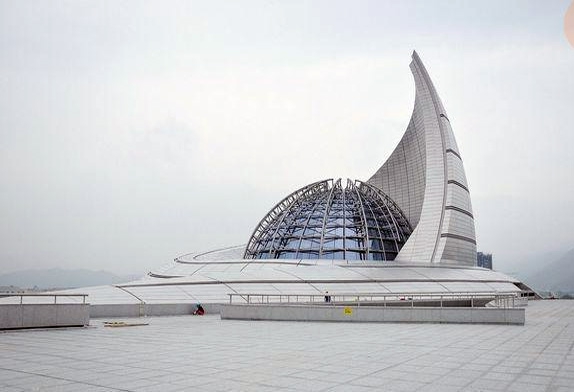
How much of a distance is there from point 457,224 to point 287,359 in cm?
4018

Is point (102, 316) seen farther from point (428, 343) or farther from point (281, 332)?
point (428, 343)

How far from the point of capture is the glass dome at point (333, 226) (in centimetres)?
4731

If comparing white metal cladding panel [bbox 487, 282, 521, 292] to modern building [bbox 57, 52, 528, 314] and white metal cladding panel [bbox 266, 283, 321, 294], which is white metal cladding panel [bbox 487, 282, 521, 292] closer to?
modern building [bbox 57, 52, 528, 314]

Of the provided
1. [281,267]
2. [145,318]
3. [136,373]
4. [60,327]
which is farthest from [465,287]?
[136,373]

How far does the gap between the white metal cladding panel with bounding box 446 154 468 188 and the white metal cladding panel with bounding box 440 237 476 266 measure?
5920mm

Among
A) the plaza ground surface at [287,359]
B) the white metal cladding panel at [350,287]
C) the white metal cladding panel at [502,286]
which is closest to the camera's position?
the plaza ground surface at [287,359]

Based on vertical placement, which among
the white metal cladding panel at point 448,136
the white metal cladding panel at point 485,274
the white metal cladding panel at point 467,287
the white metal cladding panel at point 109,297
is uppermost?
the white metal cladding panel at point 448,136

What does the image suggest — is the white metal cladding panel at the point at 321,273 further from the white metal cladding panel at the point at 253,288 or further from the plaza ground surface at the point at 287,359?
the plaza ground surface at the point at 287,359

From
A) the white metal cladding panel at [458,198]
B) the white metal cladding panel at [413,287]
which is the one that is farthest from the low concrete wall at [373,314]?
the white metal cladding panel at [458,198]

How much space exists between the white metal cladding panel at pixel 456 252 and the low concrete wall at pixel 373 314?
2648 cm

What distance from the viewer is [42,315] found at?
17141 mm

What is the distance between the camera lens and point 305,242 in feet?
158

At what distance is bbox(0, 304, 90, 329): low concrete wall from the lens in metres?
16.4

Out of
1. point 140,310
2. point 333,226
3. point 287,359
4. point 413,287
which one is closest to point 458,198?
point 333,226
